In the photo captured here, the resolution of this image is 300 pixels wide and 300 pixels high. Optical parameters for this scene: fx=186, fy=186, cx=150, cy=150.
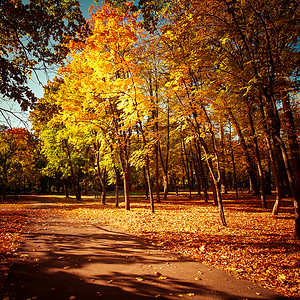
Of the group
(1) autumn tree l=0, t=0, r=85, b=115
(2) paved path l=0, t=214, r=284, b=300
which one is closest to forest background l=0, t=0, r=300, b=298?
(1) autumn tree l=0, t=0, r=85, b=115

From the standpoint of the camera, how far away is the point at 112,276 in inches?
160

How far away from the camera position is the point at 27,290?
346cm

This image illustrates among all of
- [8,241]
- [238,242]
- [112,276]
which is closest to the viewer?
[112,276]

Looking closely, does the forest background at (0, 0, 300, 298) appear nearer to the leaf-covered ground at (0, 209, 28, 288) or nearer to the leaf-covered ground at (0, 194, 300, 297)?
the leaf-covered ground at (0, 194, 300, 297)

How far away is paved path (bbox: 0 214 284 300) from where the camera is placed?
3428 mm

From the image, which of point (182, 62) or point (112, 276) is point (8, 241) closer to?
point (112, 276)

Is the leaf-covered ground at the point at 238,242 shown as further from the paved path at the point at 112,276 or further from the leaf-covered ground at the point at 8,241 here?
the paved path at the point at 112,276

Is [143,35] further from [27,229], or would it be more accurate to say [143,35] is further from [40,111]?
[27,229]

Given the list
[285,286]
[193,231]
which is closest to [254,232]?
[193,231]

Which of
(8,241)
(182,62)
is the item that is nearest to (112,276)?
(8,241)

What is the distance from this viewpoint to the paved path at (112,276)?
3428mm

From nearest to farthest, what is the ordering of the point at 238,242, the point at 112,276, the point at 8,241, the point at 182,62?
the point at 112,276 → the point at 8,241 → the point at 238,242 → the point at 182,62

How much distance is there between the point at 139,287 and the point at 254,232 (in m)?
5.81

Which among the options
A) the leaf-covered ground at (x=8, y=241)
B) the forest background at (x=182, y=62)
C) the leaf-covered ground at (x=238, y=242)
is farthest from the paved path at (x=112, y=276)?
the forest background at (x=182, y=62)
